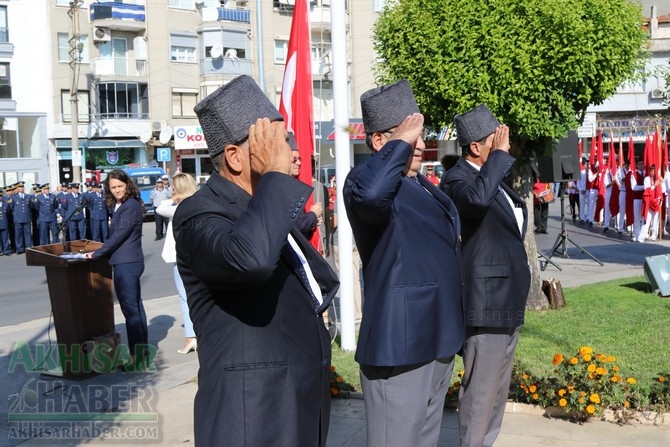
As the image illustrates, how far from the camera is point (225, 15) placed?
160 ft

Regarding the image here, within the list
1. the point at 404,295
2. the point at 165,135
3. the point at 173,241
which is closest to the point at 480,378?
the point at 404,295

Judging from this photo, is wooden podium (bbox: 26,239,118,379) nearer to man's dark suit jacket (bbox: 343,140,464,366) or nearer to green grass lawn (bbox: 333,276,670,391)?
green grass lawn (bbox: 333,276,670,391)

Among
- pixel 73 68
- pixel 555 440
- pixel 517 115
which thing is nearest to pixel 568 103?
pixel 517 115

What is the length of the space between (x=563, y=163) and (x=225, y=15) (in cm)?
3740

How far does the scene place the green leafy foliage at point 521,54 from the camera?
8.24m

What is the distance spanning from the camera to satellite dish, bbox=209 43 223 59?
157 feet

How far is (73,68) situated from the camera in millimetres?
42875

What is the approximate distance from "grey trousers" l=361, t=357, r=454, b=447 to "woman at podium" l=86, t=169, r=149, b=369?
466cm

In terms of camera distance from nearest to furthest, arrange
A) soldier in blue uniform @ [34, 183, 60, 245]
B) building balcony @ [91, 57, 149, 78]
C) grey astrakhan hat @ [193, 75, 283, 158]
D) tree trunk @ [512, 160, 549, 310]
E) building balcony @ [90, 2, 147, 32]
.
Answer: grey astrakhan hat @ [193, 75, 283, 158], tree trunk @ [512, 160, 549, 310], soldier in blue uniform @ [34, 183, 60, 245], building balcony @ [90, 2, 147, 32], building balcony @ [91, 57, 149, 78]

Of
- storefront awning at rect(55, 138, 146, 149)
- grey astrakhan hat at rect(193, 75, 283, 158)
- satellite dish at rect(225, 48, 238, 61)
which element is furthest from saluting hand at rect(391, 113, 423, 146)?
satellite dish at rect(225, 48, 238, 61)

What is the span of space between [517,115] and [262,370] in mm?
6308

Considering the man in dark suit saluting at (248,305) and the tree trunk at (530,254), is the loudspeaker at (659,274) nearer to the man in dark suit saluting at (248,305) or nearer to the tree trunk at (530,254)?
the tree trunk at (530,254)

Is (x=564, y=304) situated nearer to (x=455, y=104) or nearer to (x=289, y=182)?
(x=455, y=104)

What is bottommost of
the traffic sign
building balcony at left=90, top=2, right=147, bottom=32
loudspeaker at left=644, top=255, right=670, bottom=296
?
loudspeaker at left=644, top=255, right=670, bottom=296
